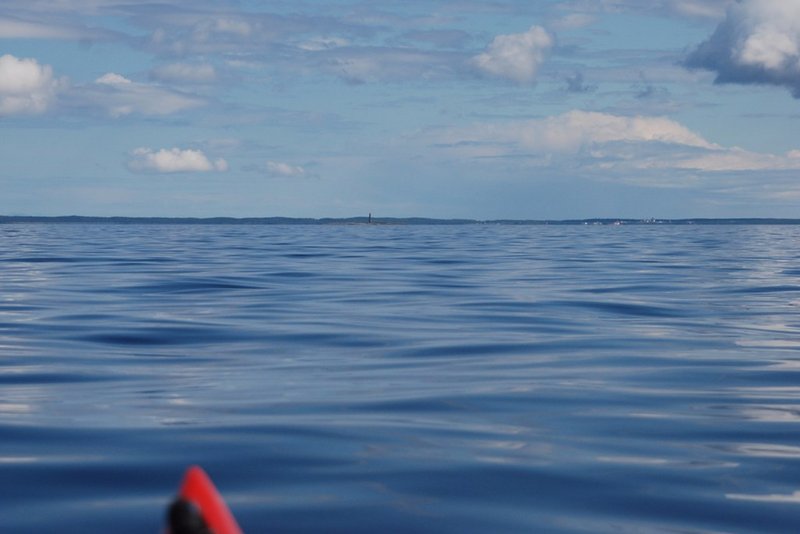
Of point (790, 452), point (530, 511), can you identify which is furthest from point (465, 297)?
point (530, 511)

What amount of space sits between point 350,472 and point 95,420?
290cm

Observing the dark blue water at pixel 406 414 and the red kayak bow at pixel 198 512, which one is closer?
the red kayak bow at pixel 198 512

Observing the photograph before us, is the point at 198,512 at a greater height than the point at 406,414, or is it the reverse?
the point at 198,512

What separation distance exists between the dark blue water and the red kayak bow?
3876mm

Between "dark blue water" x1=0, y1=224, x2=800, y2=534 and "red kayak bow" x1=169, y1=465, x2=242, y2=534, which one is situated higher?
"red kayak bow" x1=169, y1=465, x2=242, y2=534

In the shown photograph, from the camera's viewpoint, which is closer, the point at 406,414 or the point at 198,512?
Result: the point at 198,512

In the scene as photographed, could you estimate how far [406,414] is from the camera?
400 inches

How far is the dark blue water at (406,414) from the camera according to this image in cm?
688

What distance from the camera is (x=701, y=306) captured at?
23.5 metres

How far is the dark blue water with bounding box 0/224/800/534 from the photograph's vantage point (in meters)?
6.88

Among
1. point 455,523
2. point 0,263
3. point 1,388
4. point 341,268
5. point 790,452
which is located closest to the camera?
point 455,523

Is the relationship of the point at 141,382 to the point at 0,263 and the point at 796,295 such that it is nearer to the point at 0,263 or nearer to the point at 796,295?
the point at 796,295

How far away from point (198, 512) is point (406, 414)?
771cm

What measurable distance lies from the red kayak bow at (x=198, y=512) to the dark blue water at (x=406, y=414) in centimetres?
388
